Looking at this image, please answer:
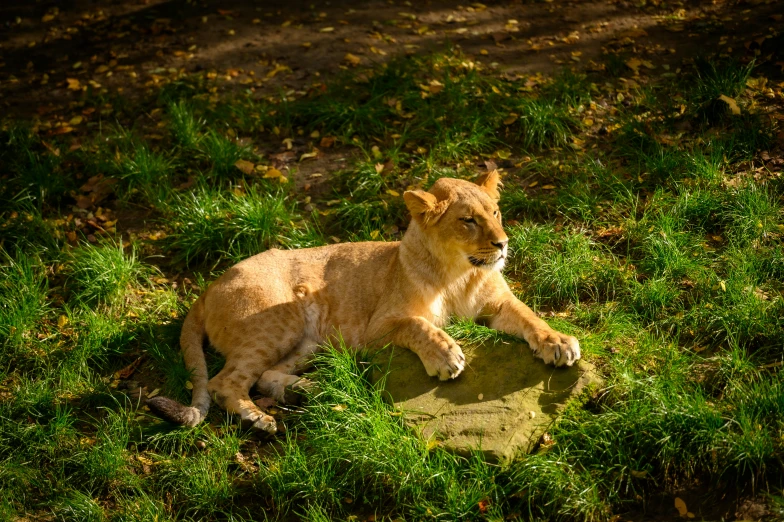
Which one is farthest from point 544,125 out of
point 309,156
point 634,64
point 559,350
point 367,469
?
point 367,469

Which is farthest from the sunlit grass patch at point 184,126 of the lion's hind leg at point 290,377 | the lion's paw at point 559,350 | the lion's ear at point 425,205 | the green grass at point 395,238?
the lion's paw at point 559,350

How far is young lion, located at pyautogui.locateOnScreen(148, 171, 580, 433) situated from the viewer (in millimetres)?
5453

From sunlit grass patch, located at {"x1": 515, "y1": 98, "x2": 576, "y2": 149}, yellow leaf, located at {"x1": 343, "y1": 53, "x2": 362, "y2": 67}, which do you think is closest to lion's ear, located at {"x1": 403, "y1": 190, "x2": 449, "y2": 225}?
sunlit grass patch, located at {"x1": 515, "y1": 98, "x2": 576, "y2": 149}

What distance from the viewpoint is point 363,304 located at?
6.13m

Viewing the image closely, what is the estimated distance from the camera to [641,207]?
23.0 ft

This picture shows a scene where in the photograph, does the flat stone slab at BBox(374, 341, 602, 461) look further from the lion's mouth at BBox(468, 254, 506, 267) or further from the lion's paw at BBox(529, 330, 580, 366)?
the lion's mouth at BBox(468, 254, 506, 267)

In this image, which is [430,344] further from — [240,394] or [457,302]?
[240,394]

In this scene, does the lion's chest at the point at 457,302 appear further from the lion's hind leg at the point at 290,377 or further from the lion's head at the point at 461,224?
the lion's hind leg at the point at 290,377

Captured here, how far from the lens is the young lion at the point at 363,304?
17.9ft

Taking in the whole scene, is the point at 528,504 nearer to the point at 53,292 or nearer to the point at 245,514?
the point at 245,514

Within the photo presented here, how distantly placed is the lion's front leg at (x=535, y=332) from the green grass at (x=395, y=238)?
0.25 metres

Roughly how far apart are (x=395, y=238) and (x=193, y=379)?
2544 millimetres

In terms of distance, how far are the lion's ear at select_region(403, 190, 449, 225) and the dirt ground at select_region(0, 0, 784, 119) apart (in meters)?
4.23

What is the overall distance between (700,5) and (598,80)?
8.45 feet
